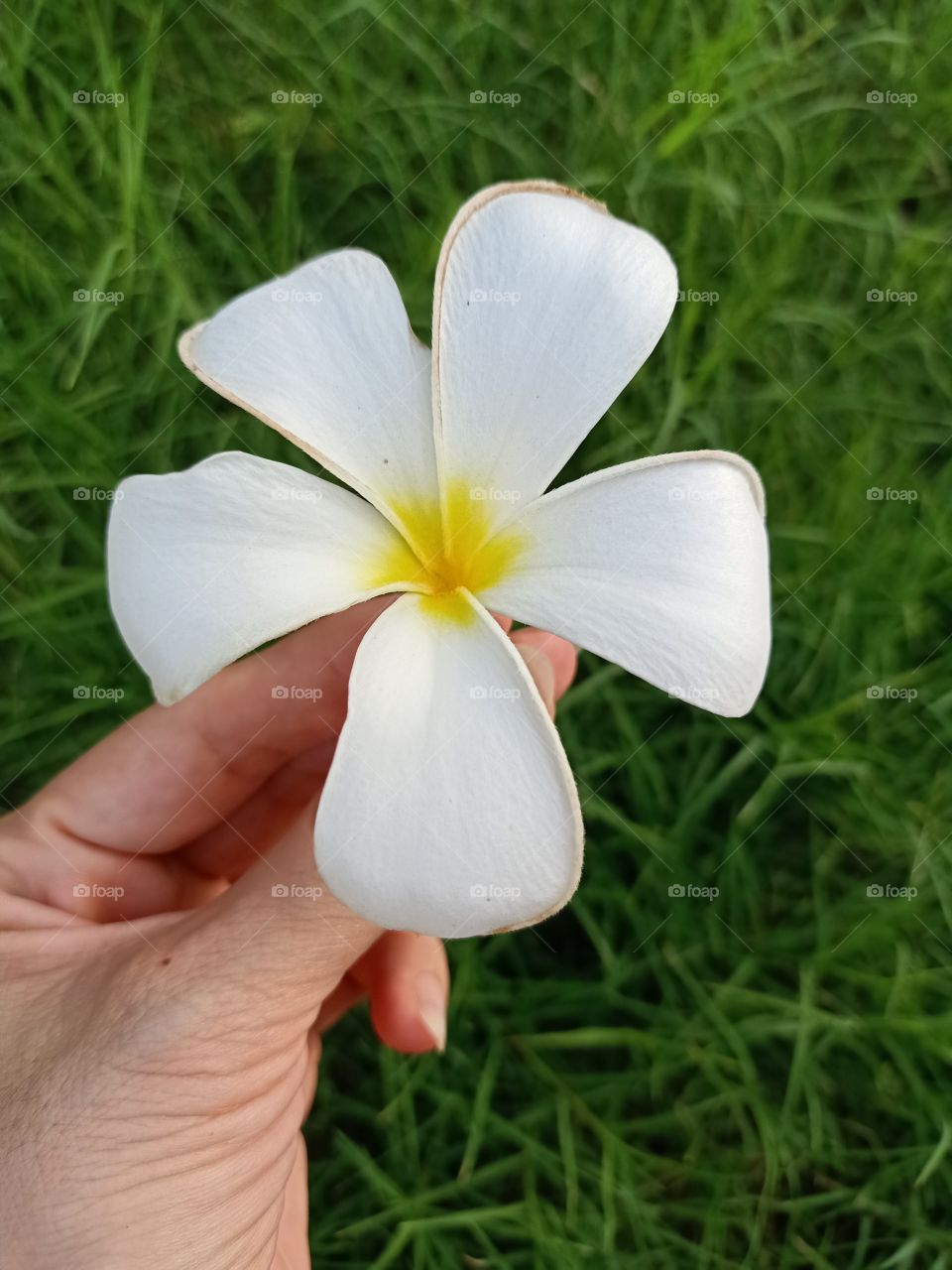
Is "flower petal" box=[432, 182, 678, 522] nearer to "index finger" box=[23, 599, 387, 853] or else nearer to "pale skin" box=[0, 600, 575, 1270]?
"pale skin" box=[0, 600, 575, 1270]

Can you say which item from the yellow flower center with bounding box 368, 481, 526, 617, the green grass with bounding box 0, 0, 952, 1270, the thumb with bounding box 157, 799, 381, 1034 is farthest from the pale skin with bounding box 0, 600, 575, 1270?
the green grass with bounding box 0, 0, 952, 1270

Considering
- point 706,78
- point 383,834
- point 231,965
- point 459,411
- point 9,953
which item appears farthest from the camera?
point 706,78

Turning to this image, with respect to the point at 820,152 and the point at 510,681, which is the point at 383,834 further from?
the point at 820,152

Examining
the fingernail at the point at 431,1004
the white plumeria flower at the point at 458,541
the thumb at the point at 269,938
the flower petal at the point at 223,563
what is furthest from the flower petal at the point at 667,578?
the fingernail at the point at 431,1004

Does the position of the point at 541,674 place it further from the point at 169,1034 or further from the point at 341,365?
the point at 169,1034

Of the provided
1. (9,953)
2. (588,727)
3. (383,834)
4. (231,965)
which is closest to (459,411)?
(383,834)

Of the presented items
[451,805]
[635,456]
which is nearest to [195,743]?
[451,805]

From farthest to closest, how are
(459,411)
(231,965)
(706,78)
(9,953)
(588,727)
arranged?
(588,727), (706,78), (9,953), (231,965), (459,411)
